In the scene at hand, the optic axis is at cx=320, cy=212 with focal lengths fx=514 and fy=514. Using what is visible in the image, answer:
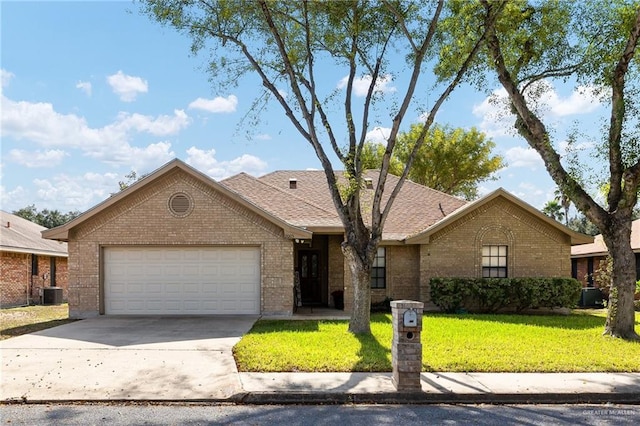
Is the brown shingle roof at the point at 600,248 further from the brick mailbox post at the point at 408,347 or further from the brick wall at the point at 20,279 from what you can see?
the brick wall at the point at 20,279

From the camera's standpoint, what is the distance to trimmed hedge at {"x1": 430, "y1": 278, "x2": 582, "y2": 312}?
17.0m

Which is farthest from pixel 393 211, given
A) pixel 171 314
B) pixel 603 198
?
pixel 171 314

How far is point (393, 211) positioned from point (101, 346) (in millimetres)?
12077

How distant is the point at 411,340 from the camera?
7.61m

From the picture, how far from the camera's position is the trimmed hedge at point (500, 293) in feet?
55.9

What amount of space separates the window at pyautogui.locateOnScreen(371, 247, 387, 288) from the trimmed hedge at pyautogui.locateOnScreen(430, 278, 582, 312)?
6.02 feet

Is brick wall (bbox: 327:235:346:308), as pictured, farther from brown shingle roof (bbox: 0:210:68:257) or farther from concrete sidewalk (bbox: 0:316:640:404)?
brown shingle roof (bbox: 0:210:68:257)

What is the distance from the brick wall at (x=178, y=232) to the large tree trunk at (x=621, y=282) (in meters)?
8.64

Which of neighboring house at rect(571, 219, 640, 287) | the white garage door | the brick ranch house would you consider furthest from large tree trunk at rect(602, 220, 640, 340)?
neighboring house at rect(571, 219, 640, 287)

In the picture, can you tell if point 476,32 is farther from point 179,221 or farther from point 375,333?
point 179,221

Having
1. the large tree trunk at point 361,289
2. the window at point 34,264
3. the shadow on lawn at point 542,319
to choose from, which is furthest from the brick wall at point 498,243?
the window at point 34,264

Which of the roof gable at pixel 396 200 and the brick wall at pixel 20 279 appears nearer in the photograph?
the roof gable at pixel 396 200

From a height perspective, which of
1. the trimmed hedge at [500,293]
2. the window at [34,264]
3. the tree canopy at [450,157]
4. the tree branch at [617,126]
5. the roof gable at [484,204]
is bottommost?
the trimmed hedge at [500,293]

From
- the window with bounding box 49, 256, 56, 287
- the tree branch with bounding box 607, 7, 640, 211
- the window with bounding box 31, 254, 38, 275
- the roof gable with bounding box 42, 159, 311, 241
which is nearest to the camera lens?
the tree branch with bounding box 607, 7, 640, 211
